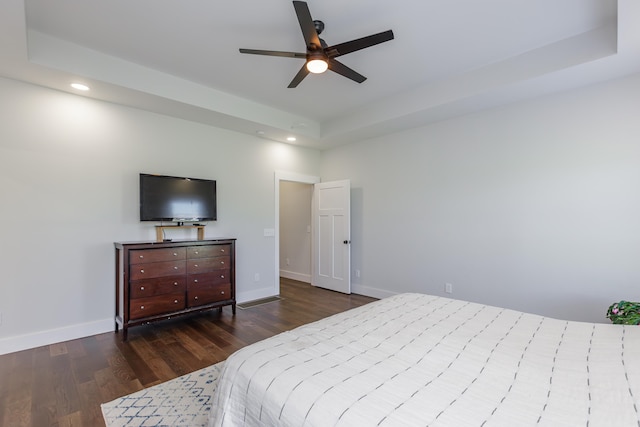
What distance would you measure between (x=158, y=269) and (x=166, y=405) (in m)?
1.70

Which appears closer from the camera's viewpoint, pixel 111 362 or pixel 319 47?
pixel 319 47

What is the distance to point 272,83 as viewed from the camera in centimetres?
366

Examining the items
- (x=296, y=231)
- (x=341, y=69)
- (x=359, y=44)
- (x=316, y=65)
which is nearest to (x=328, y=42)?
(x=341, y=69)

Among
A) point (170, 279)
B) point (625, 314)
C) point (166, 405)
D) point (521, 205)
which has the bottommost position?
point (166, 405)

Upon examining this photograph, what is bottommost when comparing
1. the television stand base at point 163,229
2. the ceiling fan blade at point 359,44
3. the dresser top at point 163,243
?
the dresser top at point 163,243

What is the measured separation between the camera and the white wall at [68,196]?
2.96m

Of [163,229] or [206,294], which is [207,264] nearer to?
[206,294]

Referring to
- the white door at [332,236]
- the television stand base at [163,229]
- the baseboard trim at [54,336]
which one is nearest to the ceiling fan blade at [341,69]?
the white door at [332,236]

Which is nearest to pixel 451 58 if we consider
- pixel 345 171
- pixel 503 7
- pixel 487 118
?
pixel 503 7

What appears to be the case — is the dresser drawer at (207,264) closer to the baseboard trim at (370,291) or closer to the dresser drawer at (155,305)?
the dresser drawer at (155,305)

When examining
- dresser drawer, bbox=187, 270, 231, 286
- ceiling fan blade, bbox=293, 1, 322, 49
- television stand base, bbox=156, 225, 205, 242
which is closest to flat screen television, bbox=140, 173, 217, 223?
television stand base, bbox=156, 225, 205, 242

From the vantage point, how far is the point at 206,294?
3811 mm

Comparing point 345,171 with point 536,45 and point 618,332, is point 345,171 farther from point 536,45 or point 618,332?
point 618,332

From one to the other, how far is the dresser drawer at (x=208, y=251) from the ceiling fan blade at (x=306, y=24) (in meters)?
2.67
